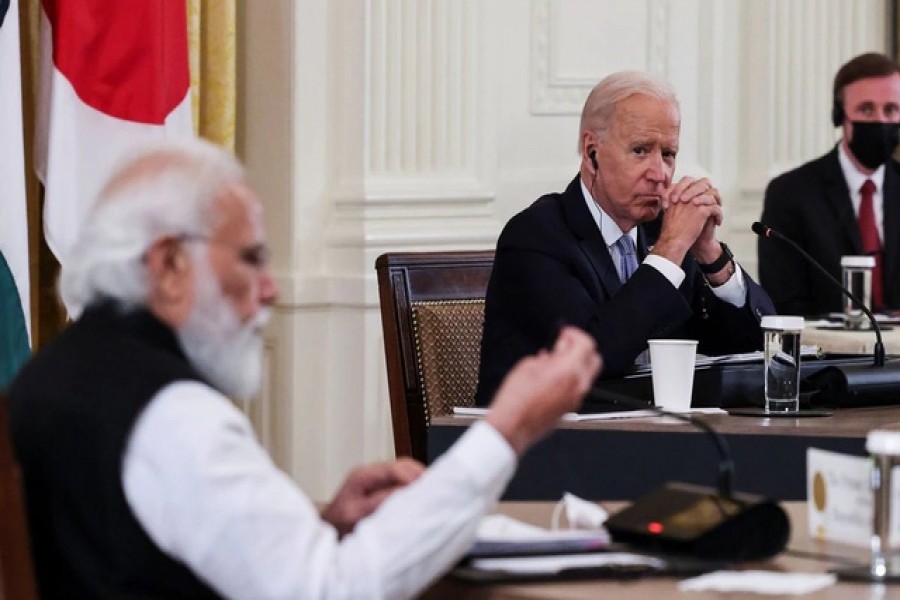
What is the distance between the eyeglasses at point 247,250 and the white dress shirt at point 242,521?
0.57 ft

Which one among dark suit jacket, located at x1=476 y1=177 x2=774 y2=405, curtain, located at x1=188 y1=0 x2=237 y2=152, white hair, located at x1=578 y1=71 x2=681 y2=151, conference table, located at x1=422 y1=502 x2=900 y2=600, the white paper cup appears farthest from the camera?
curtain, located at x1=188 y1=0 x2=237 y2=152

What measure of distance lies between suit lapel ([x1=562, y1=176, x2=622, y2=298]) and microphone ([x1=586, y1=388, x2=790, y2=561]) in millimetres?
1643

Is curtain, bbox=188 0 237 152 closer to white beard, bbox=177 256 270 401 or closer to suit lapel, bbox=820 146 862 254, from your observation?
suit lapel, bbox=820 146 862 254

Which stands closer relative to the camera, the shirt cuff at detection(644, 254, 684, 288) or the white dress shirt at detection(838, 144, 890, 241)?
the shirt cuff at detection(644, 254, 684, 288)

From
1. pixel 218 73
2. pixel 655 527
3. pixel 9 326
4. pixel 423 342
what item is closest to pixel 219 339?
pixel 655 527

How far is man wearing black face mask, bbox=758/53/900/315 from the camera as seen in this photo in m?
5.46

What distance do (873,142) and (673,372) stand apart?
2.80 m

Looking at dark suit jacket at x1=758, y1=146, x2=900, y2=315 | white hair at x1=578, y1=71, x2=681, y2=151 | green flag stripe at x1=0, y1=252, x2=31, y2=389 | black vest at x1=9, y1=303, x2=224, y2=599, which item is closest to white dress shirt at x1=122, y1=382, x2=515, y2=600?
black vest at x1=9, y1=303, x2=224, y2=599

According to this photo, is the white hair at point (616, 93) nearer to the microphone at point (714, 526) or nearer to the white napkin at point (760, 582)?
the microphone at point (714, 526)

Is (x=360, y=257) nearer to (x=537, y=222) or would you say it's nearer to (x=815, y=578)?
(x=537, y=222)

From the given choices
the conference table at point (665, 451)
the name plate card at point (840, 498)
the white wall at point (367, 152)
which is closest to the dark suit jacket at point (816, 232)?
the white wall at point (367, 152)

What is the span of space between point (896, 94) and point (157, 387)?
4.40m

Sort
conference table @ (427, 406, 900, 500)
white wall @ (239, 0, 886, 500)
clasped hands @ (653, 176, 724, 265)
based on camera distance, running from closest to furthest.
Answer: conference table @ (427, 406, 900, 500), clasped hands @ (653, 176, 724, 265), white wall @ (239, 0, 886, 500)

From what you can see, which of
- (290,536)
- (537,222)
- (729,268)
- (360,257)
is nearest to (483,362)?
(537,222)
